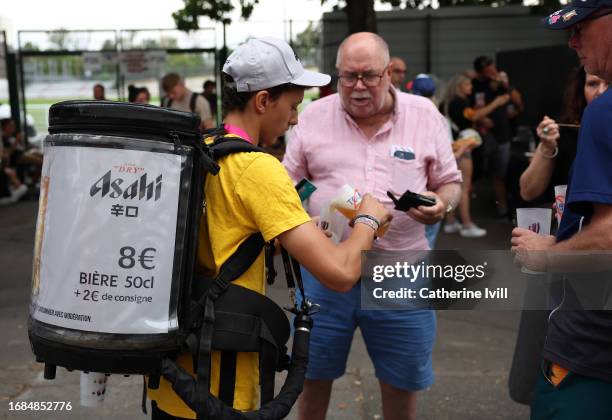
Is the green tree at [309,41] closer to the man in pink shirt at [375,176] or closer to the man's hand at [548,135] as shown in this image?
the man in pink shirt at [375,176]

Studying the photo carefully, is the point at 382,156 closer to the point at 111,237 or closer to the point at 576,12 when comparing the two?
the point at 576,12

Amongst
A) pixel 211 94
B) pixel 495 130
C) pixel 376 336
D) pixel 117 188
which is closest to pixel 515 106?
pixel 495 130

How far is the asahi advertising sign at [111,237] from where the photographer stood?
6.25ft

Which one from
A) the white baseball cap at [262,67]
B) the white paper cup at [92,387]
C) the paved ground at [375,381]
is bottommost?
the paved ground at [375,381]

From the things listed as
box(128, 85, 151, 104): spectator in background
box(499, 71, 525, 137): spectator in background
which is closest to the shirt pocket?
box(499, 71, 525, 137): spectator in background

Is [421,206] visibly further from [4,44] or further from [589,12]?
[4,44]

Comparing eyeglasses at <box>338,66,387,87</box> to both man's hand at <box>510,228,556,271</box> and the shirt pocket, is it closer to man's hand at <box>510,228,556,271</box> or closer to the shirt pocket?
the shirt pocket

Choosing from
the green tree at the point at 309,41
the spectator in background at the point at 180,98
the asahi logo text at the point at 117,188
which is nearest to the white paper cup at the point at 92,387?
the asahi logo text at the point at 117,188

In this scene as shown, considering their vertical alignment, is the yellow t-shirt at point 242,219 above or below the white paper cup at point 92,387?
above

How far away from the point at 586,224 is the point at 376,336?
1384mm

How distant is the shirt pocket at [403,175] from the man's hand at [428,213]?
0.40 ft

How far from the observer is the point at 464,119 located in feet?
31.3

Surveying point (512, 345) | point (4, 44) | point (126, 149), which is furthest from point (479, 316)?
point (4, 44)

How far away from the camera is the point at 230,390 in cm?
220
